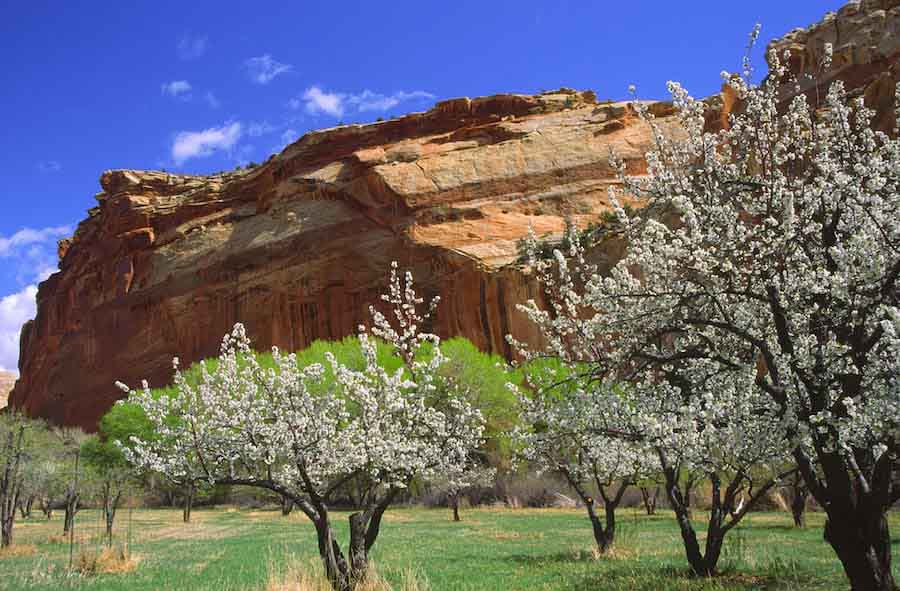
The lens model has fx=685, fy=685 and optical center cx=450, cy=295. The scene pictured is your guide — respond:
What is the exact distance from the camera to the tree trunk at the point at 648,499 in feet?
120

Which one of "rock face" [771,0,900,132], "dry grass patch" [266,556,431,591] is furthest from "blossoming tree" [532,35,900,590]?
"rock face" [771,0,900,132]

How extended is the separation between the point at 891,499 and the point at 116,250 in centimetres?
9323

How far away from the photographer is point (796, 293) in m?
8.72

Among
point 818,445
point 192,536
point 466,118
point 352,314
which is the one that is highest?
point 466,118

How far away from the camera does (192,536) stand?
2925cm

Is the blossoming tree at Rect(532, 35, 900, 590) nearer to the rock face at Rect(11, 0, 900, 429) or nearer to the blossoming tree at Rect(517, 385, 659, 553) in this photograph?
the blossoming tree at Rect(517, 385, 659, 553)

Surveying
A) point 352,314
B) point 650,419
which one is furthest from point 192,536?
point 352,314

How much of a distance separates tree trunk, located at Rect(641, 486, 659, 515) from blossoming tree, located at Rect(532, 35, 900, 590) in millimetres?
28397

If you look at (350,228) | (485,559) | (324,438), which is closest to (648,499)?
(485,559)

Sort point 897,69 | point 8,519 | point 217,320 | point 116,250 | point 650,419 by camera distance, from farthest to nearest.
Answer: point 116,250
point 217,320
point 897,69
point 8,519
point 650,419

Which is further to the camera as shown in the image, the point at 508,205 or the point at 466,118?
the point at 466,118

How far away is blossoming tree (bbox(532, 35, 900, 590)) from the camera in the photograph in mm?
7660

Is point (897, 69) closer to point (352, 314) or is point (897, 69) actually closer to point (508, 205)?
point (508, 205)

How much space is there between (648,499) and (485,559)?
2466 centimetres
